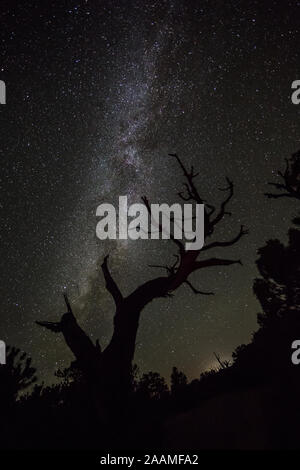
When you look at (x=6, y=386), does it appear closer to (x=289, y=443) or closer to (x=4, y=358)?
(x=4, y=358)

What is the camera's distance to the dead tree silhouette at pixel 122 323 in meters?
6.81

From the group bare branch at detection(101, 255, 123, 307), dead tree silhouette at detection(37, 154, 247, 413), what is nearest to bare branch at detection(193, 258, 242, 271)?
dead tree silhouette at detection(37, 154, 247, 413)

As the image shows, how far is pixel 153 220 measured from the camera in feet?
28.9

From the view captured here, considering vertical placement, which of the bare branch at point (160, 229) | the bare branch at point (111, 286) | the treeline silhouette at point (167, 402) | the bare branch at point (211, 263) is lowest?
the treeline silhouette at point (167, 402)

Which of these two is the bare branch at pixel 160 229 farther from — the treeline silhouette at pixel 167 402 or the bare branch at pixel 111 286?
the bare branch at pixel 111 286

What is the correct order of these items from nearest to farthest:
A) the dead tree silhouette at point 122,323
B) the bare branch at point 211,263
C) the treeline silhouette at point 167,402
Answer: the treeline silhouette at point 167,402, the dead tree silhouette at point 122,323, the bare branch at point 211,263

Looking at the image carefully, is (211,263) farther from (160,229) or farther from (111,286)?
(111,286)

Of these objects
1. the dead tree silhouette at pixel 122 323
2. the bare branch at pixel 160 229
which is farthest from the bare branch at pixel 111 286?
the bare branch at pixel 160 229

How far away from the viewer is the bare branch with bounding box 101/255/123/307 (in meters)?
8.41

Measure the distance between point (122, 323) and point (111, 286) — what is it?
1.40 meters

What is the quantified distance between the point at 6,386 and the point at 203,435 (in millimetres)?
12045

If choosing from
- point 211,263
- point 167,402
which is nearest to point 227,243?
point 211,263

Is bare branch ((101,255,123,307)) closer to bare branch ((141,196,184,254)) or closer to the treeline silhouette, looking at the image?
the treeline silhouette
